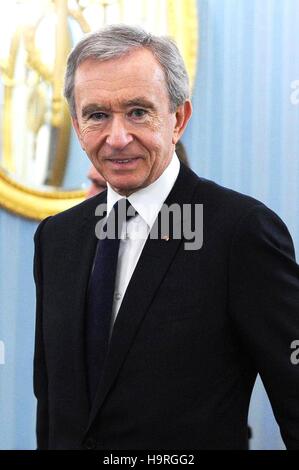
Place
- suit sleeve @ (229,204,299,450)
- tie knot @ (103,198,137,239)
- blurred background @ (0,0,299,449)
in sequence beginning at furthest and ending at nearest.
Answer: blurred background @ (0,0,299,449)
tie knot @ (103,198,137,239)
suit sleeve @ (229,204,299,450)

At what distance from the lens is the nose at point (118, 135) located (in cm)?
116

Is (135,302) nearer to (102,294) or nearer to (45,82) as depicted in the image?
(102,294)

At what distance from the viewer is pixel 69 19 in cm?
246

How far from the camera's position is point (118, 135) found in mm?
1155

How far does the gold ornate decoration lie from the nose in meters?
1.29

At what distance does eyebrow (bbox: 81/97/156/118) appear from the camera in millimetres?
1157

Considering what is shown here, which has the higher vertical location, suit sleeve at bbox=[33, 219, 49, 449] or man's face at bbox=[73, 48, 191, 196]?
man's face at bbox=[73, 48, 191, 196]

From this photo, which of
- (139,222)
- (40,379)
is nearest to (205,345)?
(139,222)

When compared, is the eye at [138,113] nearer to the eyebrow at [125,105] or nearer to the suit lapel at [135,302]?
the eyebrow at [125,105]

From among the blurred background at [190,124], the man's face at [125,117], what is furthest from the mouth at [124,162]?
the blurred background at [190,124]

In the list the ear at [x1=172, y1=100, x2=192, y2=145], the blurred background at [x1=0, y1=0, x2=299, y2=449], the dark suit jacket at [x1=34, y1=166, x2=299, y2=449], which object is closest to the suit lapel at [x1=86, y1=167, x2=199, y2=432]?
the dark suit jacket at [x1=34, y1=166, x2=299, y2=449]

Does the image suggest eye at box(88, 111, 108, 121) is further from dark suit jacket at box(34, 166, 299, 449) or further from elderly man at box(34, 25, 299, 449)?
dark suit jacket at box(34, 166, 299, 449)
